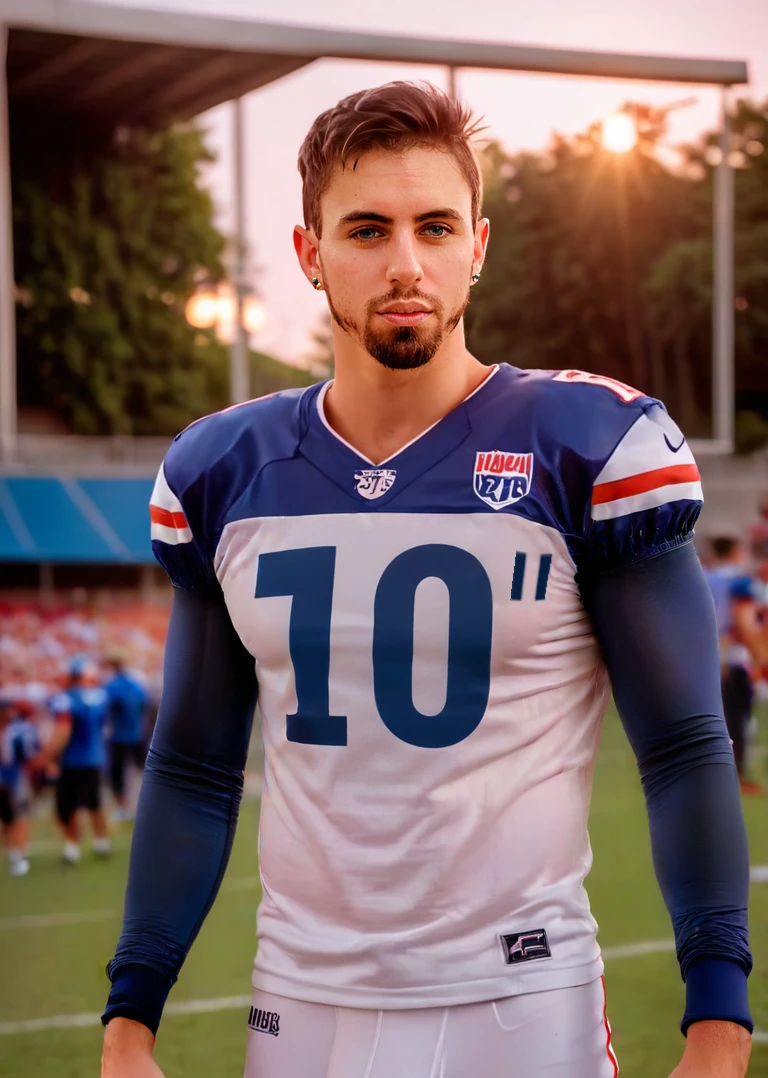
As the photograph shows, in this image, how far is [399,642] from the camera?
1.93 m

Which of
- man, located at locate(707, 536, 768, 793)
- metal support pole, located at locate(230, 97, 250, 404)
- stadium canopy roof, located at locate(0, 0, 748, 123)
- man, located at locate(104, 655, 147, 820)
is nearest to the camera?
man, located at locate(707, 536, 768, 793)

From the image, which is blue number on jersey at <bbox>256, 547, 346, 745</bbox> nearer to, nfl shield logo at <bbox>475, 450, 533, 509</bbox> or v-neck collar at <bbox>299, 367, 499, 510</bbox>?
v-neck collar at <bbox>299, 367, 499, 510</bbox>

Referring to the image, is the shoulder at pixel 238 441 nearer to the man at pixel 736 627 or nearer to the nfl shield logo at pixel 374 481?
the nfl shield logo at pixel 374 481

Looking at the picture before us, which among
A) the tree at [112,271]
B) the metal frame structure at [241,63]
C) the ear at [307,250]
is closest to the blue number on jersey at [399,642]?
the ear at [307,250]

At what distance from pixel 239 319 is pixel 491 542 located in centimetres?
1745

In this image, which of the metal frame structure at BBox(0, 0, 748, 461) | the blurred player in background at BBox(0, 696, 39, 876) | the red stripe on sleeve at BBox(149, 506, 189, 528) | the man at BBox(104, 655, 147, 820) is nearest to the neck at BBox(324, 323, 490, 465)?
the red stripe on sleeve at BBox(149, 506, 189, 528)

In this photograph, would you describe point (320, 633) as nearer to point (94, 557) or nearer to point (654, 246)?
point (94, 557)

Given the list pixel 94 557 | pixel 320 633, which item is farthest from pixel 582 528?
pixel 94 557

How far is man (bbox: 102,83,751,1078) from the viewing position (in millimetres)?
1848

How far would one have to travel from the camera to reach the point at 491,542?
6.34 ft

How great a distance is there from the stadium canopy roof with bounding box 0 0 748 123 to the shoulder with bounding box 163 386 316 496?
58.7 ft

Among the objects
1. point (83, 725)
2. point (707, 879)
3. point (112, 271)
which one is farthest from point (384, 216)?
point (112, 271)

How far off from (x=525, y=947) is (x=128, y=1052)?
0.57 m

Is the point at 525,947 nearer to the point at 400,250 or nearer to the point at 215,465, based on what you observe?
the point at 215,465
